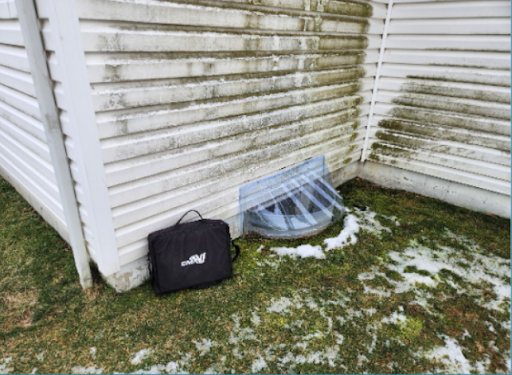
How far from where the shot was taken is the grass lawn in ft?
7.41

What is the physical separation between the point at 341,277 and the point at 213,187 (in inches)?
57.8

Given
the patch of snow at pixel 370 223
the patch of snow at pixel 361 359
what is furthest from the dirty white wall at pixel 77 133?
the patch of snow at pixel 370 223

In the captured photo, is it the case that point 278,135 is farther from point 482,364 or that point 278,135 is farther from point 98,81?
point 482,364

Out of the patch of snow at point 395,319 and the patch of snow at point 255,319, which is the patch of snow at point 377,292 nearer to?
the patch of snow at point 395,319

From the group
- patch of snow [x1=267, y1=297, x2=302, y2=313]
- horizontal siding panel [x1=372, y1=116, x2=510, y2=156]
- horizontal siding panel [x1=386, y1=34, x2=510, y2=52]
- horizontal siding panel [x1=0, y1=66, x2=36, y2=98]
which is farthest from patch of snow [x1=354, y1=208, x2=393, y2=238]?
horizontal siding panel [x1=0, y1=66, x2=36, y2=98]

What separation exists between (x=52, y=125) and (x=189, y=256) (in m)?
1.40

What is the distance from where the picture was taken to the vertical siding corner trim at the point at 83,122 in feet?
6.16

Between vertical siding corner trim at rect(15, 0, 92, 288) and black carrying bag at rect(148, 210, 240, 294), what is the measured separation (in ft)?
1.83

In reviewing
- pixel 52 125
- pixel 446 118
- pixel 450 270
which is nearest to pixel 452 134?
pixel 446 118

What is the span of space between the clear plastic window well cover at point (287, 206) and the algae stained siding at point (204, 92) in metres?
0.15

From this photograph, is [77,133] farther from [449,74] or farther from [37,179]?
[449,74]

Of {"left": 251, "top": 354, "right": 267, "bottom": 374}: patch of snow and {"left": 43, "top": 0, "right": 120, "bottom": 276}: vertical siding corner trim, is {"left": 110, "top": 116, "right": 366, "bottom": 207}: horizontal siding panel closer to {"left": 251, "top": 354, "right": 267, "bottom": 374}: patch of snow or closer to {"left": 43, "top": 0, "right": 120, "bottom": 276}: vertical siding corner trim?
{"left": 43, "top": 0, "right": 120, "bottom": 276}: vertical siding corner trim

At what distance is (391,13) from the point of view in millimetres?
4215

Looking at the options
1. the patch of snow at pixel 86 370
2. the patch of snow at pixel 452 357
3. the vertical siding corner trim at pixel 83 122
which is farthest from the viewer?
the patch of snow at pixel 452 357
